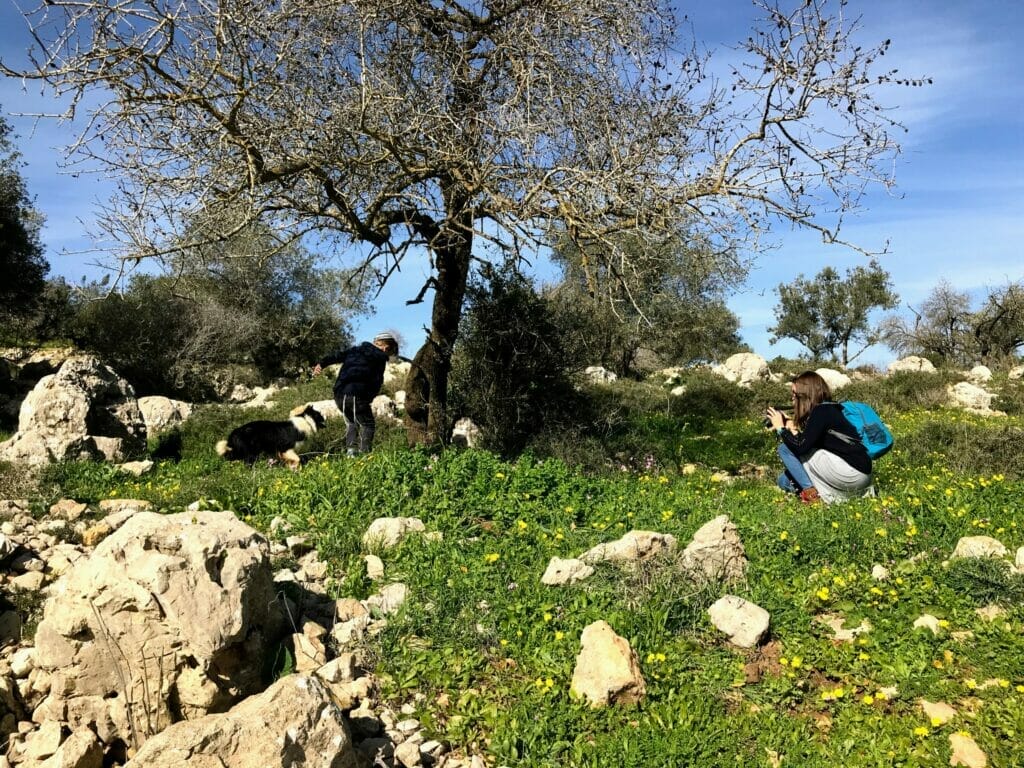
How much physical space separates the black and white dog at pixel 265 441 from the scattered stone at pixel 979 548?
24.4 ft

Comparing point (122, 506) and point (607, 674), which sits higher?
point (122, 506)

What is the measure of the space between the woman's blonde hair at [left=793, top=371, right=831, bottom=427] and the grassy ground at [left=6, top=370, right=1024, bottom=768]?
0.92 m

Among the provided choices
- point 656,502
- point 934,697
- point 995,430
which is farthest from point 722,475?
point 934,697

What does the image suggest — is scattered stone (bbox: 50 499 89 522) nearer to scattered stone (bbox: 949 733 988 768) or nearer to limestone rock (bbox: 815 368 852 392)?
scattered stone (bbox: 949 733 988 768)

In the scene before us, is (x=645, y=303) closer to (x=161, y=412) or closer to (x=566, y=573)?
(x=161, y=412)

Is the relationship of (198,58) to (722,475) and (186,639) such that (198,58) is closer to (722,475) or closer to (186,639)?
(186,639)

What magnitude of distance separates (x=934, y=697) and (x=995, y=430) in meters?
9.07

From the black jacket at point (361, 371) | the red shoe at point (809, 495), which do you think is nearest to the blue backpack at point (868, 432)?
the red shoe at point (809, 495)

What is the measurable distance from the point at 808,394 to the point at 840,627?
139 inches

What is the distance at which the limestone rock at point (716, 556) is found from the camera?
15.8ft

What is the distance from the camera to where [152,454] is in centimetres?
1024

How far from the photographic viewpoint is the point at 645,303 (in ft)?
44.8

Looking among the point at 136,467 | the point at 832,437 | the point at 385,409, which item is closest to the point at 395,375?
the point at 385,409

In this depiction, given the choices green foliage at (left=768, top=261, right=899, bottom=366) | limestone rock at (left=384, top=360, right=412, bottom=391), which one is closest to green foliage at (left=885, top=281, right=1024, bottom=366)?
green foliage at (left=768, top=261, right=899, bottom=366)
